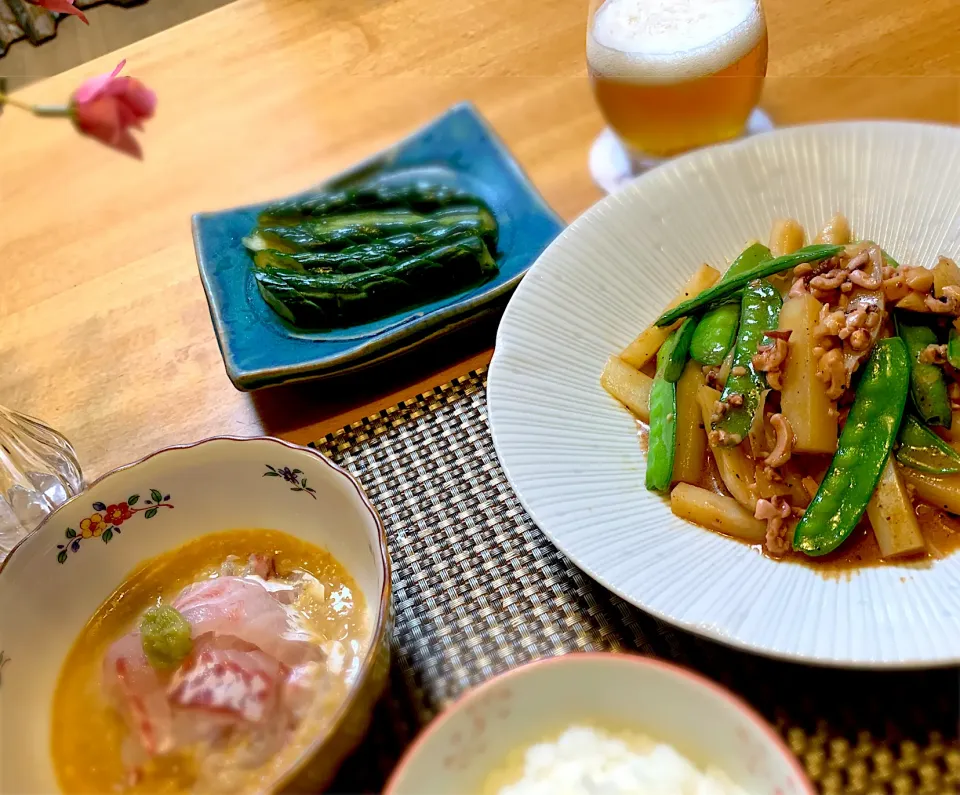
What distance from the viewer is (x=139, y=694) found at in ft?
2.27

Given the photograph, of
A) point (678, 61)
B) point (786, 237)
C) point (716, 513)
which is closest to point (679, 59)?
point (678, 61)

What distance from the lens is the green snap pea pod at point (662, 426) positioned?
2.87 ft

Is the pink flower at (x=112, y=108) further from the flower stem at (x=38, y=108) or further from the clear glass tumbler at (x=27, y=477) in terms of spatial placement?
the clear glass tumbler at (x=27, y=477)

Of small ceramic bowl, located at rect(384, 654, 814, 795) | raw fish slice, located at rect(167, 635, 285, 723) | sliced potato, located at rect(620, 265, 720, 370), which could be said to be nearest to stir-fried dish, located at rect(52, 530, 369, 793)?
raw fish slice, located at rect(167, 635, 285, 723)

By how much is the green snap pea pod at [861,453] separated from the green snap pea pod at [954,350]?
0.05 metres

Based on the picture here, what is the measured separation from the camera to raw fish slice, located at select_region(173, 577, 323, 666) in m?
0.70

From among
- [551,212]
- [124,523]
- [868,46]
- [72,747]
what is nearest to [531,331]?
[551,212]

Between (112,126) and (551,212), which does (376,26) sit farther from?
(112,126)

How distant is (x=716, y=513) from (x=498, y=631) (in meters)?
0.25

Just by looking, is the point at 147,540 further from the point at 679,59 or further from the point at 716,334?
Answer: the point at 679,59

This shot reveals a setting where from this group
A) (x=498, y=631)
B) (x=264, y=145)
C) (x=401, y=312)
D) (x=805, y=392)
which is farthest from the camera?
(x=264, y=145)

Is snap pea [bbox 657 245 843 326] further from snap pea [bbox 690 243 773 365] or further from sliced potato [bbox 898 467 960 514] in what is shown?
sliced potato [bbox 898 467 960 514]

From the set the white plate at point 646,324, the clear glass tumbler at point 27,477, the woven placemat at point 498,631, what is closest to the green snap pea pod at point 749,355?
the white plate at point 646,324

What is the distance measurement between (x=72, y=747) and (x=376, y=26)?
119cm
